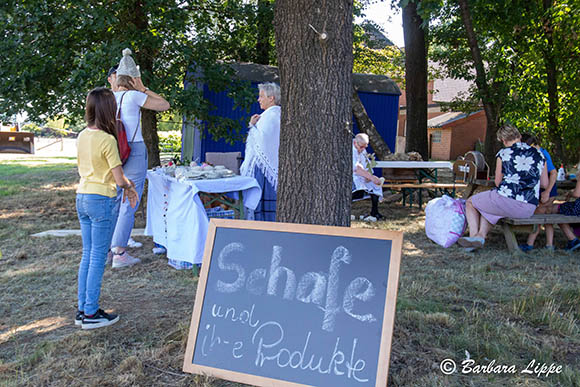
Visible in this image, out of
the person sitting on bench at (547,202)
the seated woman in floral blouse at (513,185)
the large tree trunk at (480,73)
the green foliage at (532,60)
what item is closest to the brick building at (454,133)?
the green foliage at (532,60)

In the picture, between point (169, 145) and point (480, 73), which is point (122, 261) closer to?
point (480, 73)

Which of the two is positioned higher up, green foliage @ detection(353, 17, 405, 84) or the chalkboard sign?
green foliage @ detection(353, 17, 405, 84)

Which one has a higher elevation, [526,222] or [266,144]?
[266,144]

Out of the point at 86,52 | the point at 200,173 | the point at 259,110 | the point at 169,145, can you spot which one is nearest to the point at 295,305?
the point at 200,173

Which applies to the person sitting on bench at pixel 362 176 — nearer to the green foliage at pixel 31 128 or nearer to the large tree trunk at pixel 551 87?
the large tree trunk at pixel 551 87

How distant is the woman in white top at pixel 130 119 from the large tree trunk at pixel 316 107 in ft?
6.45

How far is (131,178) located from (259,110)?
8.32 m

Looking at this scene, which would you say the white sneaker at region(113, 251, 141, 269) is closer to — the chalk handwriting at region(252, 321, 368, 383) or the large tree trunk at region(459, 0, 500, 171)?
the chalk handwriting at region(252, 321, 368, 383)

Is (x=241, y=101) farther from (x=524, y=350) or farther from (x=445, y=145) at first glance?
(x=445, y=145)

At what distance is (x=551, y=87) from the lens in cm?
1295

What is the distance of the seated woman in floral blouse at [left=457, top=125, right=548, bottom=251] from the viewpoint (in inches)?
227

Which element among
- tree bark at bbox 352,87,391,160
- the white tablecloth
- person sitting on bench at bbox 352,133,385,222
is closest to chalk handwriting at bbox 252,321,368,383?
the white tablecloth

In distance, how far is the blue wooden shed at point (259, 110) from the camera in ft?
41.3

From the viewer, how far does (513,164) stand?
5.81 metres
